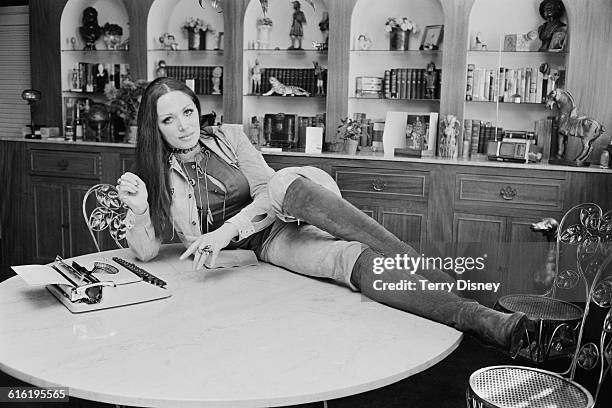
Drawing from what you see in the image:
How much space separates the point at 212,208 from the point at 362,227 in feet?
2.69

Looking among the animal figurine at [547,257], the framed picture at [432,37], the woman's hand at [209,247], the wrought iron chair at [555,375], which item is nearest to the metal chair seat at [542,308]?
the wrought iron chair at [555,375]

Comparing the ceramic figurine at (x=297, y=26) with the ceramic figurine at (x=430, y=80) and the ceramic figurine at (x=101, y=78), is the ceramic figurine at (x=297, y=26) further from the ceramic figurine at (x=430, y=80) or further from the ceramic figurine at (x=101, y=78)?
the ceramic figurine at (x=101, y=78)

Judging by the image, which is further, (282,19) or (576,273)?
(282,19)

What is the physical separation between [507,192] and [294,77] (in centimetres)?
198

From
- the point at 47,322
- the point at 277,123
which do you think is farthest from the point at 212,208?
the point at 277,123

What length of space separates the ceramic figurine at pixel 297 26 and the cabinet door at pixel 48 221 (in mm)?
2271

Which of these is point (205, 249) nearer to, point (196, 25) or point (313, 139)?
point (313, 139)

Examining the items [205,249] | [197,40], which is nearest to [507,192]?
[205,249]

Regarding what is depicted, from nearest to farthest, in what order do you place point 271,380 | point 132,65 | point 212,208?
point 271,380 → point 212,208 → point 132,65

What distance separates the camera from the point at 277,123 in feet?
16.7

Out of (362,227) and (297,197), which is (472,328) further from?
(297,197)

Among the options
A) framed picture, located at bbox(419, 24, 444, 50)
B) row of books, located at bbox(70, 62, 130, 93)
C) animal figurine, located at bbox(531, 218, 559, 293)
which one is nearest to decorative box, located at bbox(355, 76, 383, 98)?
framed picture, located at bbox(419, 24, 444, 50)

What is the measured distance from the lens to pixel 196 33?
5363mm

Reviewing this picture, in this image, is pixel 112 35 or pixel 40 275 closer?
pixel 40 275
